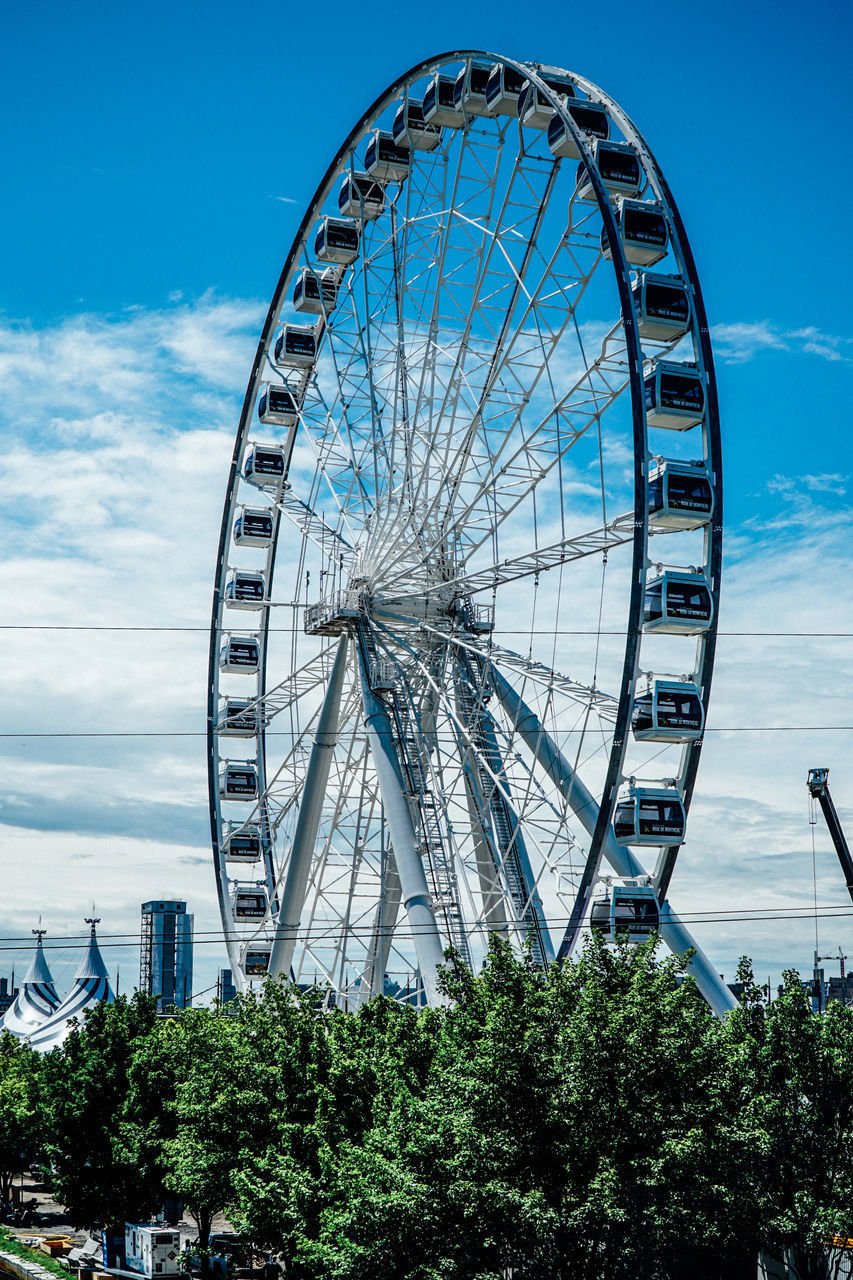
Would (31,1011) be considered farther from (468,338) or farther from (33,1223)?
(468,338)

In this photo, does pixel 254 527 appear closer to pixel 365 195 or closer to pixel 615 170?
pixel 365 195

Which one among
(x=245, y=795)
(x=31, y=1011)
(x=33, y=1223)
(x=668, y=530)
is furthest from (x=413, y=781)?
(x=31, y=1011)

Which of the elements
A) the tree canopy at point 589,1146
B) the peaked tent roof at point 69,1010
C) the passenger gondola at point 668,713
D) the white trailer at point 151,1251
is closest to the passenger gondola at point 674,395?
the passenger gondola at point 668,713

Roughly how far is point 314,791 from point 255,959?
Result: 7.97 m

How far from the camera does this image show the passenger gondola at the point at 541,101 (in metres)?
35.0

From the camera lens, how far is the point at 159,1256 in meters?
39.3

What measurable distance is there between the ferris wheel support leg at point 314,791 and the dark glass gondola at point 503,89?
14.2 m

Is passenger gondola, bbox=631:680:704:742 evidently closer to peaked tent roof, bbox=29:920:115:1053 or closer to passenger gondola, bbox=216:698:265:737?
passenger gondola, bbox=216:698:265:737

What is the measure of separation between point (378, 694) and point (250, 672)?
1170 centimetres

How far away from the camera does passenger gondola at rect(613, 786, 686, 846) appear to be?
97.1 ft

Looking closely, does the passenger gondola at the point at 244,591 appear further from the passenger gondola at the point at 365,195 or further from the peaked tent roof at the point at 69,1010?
the peaked tent roof at the point at 69,1010

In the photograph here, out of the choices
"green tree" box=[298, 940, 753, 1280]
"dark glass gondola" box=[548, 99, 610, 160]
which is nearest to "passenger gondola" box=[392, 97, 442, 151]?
"dark glass gondola" box=[548, 99, 610, 160]

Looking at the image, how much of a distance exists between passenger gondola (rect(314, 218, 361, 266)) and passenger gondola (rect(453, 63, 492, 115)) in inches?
280

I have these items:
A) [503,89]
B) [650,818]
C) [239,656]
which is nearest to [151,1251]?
[239,656]
